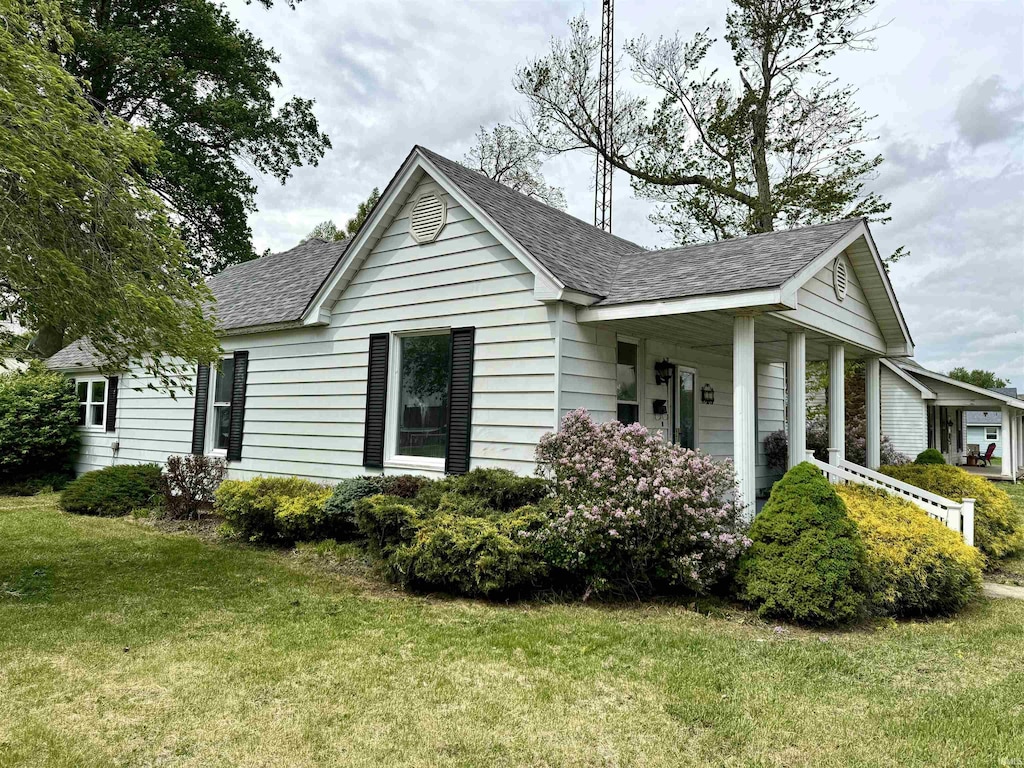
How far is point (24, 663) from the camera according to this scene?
443 centimetres

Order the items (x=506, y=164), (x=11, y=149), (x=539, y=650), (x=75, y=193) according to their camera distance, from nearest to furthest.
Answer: (x=539, y=650), (x=11, y=149), (x=75, y=193), (x=506, y=164)

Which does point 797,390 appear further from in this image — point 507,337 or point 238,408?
point 238,408

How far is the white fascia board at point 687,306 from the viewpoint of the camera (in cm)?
661

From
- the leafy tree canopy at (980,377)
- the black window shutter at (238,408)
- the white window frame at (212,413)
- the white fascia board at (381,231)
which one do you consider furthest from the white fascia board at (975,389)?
the leafy tree canopy at (980,377)

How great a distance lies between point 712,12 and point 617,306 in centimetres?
1944

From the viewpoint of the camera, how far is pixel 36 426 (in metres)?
15.0

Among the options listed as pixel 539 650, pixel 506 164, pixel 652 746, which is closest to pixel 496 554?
pixel 539 650

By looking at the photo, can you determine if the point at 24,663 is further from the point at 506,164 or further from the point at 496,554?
the point at 506,164

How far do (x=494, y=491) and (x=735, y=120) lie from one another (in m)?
19.5

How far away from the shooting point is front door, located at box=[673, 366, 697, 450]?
9.98 metres

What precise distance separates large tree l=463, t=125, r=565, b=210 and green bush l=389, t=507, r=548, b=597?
23.6 metres

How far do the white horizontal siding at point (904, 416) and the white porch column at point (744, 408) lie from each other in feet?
71.9

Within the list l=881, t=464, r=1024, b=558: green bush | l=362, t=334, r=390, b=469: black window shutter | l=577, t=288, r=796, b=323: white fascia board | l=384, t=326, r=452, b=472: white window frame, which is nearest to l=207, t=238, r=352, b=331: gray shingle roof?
l=362, t=334, r=390, b=469: black window shutter

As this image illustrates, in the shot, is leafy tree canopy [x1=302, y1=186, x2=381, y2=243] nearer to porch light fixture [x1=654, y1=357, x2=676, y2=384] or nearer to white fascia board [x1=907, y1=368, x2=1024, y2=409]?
porch light fixture [x1=654, y1=357, x2=676, y2=384]
